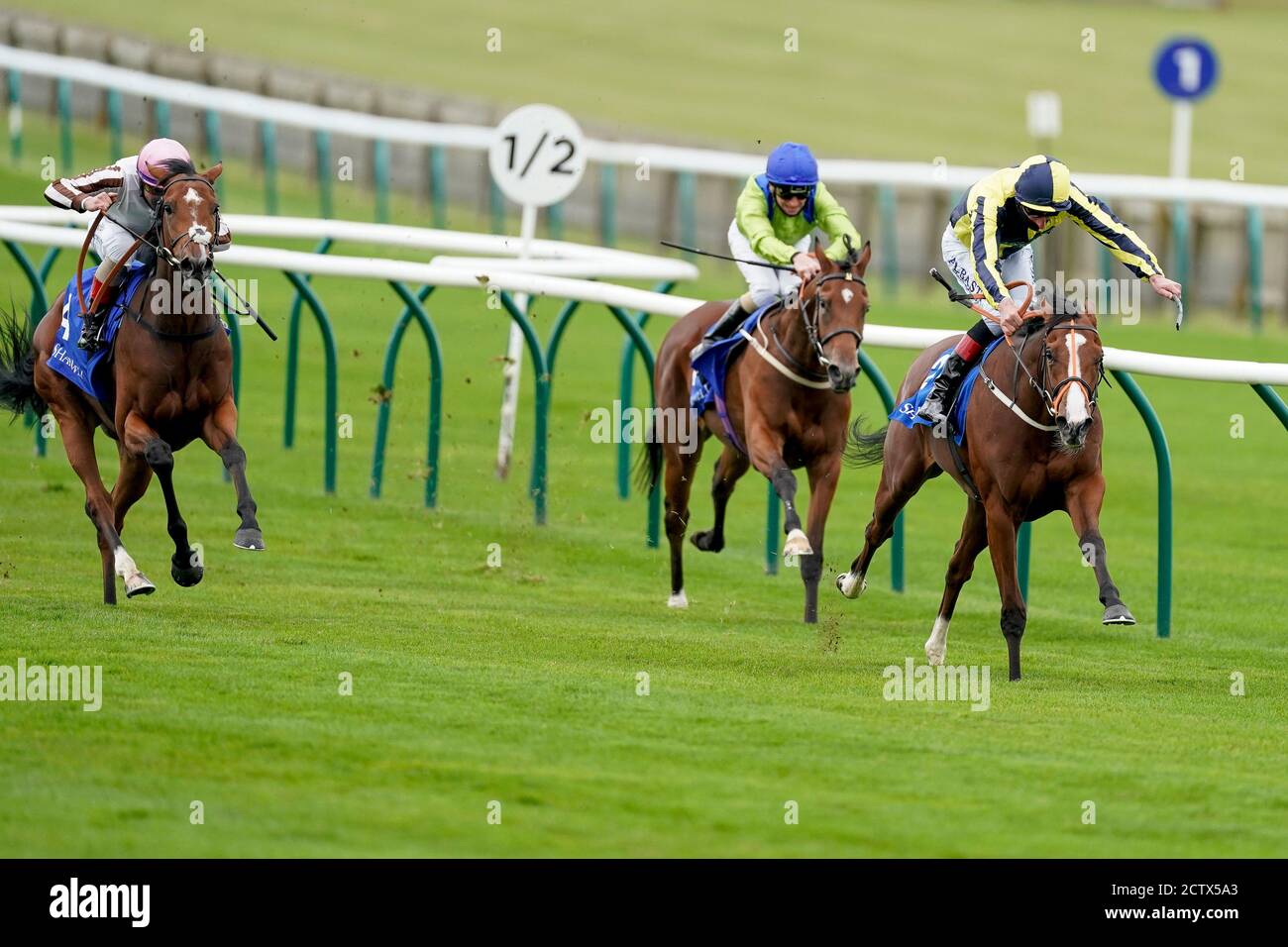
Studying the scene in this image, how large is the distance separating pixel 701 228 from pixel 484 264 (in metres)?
9.49

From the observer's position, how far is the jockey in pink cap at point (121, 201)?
27.6ft

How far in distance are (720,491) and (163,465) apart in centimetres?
281

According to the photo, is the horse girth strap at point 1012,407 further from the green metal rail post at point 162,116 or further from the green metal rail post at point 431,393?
the green metal rail post at point 162,116

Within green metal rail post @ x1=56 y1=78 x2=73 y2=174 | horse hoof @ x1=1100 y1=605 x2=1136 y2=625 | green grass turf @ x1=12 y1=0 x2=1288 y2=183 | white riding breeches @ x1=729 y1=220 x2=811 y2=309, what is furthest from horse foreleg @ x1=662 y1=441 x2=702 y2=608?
green grass turf @ x1=12 y1=0 x2=1288 y2=183

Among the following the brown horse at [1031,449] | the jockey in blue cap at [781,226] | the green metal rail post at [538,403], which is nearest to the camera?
the brown horse at [1031,449]

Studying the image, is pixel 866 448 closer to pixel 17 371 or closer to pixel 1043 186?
pixel 1043 186

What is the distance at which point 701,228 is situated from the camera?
20641mm

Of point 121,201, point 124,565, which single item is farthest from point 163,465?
point 121,201

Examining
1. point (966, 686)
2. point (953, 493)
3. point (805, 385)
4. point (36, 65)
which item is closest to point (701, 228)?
point (36, 65)

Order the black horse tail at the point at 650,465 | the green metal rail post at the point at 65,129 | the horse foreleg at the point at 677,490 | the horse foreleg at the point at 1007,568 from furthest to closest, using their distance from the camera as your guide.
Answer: the green metal rail post at the point at 65,129 < the black horse tail at the point at 650,465 < the horse foreleg at the point at 677,490 < the horse foreleg at the point at 1007,568

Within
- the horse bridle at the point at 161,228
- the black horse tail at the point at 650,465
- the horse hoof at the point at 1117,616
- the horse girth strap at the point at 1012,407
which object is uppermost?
the horse bridle at the point at 161,228

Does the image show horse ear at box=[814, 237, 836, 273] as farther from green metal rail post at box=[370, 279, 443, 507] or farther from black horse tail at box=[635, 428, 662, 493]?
green metal rail post at box=[370, 279, 443, 507]

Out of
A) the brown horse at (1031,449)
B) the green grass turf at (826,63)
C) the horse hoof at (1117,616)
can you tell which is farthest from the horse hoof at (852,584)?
the green grass turf at (826,63)

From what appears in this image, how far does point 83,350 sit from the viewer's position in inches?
340
